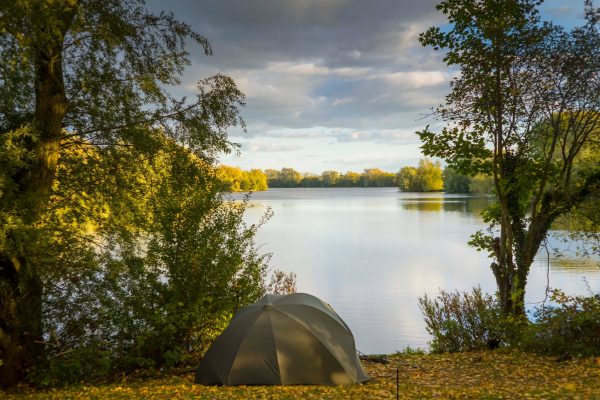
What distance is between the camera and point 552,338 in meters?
11.2

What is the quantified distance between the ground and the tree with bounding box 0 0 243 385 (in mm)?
1703

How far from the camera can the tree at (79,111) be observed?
9.11m

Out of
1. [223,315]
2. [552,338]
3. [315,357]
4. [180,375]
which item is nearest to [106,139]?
[223,315]

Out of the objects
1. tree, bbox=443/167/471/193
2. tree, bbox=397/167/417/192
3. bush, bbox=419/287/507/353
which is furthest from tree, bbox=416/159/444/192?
bush, bbox=419/287/507/353

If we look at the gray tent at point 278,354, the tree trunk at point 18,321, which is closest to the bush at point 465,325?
the gray tent at point 278,354

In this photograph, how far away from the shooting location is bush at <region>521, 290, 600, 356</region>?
10695 millimetres

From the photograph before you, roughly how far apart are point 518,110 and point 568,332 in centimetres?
619

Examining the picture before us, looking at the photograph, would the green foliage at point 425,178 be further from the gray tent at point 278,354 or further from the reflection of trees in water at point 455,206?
the gray tent at point 278,354

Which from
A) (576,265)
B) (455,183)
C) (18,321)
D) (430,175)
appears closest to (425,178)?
(430,175)

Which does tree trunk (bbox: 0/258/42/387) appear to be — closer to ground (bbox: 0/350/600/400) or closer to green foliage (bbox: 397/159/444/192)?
ground (bbox: 0/350/600/400)

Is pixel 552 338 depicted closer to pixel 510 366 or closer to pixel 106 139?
pixel 510 366

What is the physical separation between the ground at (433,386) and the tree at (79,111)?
1.70 metres

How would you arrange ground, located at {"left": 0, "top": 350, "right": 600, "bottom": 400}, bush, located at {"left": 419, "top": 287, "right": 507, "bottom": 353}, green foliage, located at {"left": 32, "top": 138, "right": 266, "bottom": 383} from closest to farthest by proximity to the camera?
ground, located at {"left": 0, "top": 350, "right": 600, "bottom": 400} → green foliage, located at {"left": 32, "top": 138, "right": 266, "bottom": 383} → bush, located at {"left": 419, "top": 287, "right": 507, "bottom": 353}

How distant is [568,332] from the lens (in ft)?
36.4
